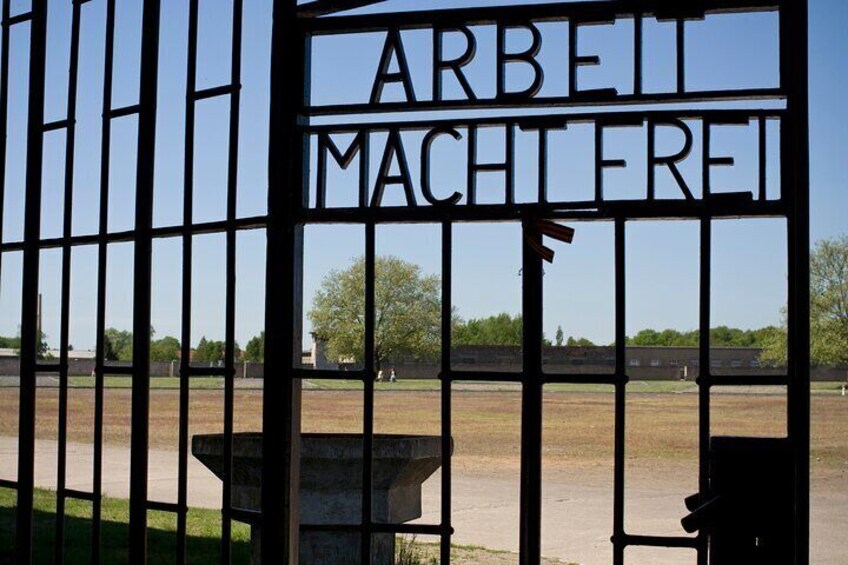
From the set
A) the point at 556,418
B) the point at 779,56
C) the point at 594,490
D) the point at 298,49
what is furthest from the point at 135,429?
the point at 556,418

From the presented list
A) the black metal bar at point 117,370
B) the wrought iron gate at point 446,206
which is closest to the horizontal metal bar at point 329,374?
the wrought iron gate at point 446,206

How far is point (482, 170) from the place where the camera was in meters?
3.73

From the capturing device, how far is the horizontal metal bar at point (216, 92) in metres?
4.09

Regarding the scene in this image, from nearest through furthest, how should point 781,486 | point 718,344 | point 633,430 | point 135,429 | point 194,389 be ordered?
point 781,486
point 135,429
point 633,430
point 718,344
point 194,389

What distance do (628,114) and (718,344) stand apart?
47.8m

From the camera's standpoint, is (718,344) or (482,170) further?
(718,344)

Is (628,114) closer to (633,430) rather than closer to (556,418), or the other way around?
(633,430)

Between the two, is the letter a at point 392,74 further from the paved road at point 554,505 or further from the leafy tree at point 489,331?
the leafy tree at point 489,331

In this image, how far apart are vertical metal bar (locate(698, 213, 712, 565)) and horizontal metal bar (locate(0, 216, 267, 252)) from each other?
1597mm

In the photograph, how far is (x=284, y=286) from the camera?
3902mm

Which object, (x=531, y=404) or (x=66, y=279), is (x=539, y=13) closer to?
(x=531, y=404)

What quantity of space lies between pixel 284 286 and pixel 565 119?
118 centimetres

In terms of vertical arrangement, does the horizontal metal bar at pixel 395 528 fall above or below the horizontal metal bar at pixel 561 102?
below

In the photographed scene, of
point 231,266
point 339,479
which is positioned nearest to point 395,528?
point 231,266
